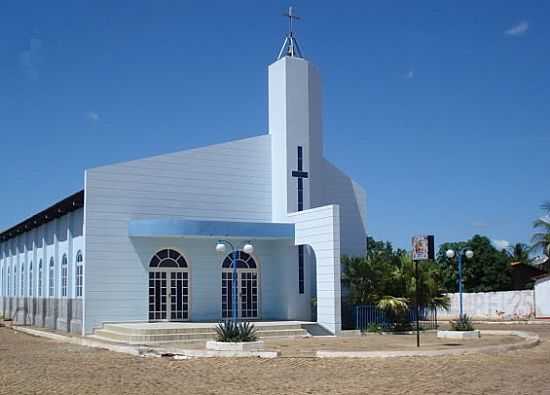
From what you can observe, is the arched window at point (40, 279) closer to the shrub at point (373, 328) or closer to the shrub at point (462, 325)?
the shrub at point (373, 328)

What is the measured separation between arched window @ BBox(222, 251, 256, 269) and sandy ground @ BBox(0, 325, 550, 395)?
362 inches

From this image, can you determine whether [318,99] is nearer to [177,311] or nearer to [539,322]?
[177,311]

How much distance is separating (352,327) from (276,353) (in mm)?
8582

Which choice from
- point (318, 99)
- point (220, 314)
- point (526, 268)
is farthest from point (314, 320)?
point (526, 268)

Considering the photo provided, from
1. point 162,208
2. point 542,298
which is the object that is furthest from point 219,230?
point 542,298

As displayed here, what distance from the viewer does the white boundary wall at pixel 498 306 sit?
38.2 metres

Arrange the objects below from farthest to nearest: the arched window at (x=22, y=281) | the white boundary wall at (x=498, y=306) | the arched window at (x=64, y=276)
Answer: the white boundary wall at (x=498, y=306)
the arched window at (x=22, y=281)
the arched window at (x=64, y=276)

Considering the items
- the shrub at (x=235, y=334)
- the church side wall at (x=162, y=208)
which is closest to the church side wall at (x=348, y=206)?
the church side wall at (x=162, y=208)

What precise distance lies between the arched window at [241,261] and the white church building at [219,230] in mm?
39

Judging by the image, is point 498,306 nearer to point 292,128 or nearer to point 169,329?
point 292,128

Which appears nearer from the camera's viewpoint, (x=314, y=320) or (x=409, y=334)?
(x=409, y=334)

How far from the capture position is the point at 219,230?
83.8 feet

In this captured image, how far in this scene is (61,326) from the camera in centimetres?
2786

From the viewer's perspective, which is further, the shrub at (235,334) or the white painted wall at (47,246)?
the white painted wall at (47,246)
